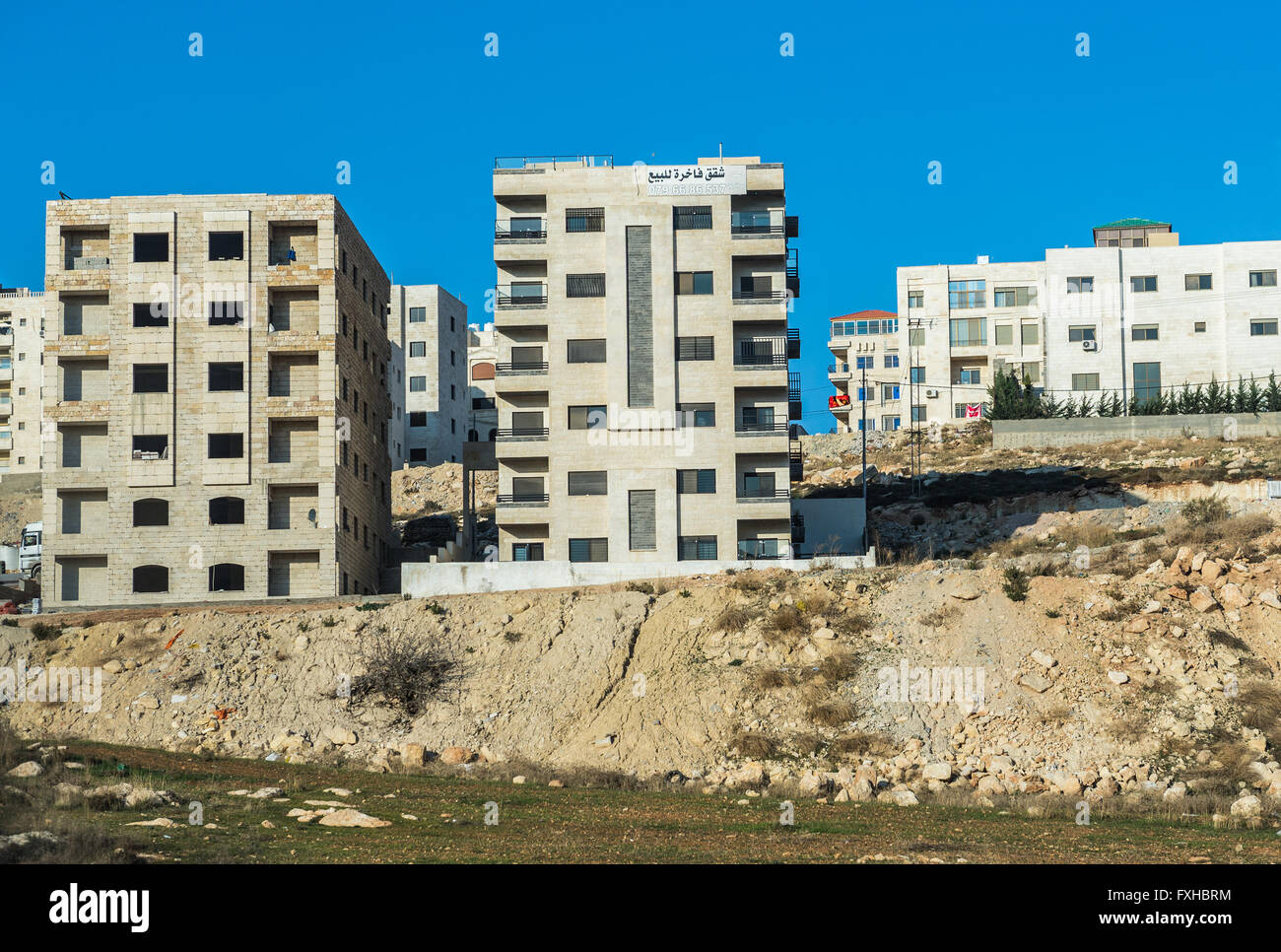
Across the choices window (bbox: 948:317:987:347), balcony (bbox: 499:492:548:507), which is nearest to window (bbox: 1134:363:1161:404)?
window (bbox: 948:317:987:347)

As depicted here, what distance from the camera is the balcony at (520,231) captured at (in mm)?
76688

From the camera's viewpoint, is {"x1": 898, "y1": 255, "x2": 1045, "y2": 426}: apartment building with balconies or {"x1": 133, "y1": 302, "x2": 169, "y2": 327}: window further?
{"x1": 898, "y1": 255, "x2": 1045, "y2": 426}: apartment building with balconies

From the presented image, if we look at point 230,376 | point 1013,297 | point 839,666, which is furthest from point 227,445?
point 1013,297

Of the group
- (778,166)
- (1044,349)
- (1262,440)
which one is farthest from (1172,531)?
(1044,349)

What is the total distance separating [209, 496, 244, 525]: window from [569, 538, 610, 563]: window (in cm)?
1553

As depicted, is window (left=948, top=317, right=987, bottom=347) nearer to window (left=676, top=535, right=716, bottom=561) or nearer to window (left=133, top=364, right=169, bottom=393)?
window (left=676, top=535, right=716, bottom=561)

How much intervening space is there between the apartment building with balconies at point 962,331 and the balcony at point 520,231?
2077 inches

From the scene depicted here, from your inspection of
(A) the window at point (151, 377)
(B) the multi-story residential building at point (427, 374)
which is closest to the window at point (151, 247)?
(A) the window at point (151, 377)

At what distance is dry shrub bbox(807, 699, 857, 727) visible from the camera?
169 feet

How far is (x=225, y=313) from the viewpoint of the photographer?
73.9 m

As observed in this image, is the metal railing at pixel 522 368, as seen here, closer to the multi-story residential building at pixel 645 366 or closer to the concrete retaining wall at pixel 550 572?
the multi-story residential building at pixel 645 366

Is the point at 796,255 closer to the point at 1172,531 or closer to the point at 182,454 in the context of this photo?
the point at 1172,531

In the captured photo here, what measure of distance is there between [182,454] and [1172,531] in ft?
→ 146

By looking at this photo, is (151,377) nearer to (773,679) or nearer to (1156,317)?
(773,679)
